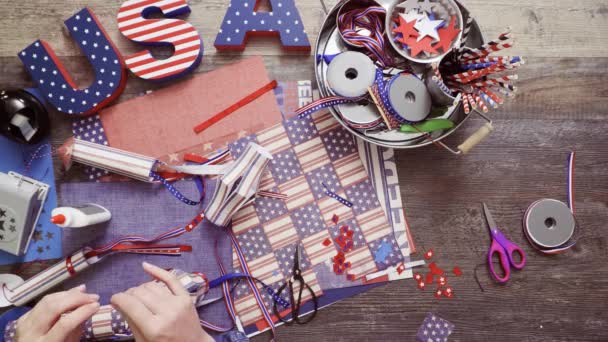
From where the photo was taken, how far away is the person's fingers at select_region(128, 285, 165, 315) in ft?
2.64

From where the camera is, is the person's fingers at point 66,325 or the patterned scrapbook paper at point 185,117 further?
the patterned scrapbook paper at point 185,117

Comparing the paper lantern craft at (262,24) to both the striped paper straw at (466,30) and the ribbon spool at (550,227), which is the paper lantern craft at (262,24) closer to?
the striped paper straw at (466,30)

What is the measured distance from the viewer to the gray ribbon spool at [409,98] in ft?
3.26

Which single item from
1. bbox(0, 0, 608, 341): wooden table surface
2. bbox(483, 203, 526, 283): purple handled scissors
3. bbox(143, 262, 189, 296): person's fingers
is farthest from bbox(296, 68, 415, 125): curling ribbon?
bbox(143, 262, 189, 296): person's fingers

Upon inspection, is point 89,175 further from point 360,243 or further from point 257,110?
point 360,243

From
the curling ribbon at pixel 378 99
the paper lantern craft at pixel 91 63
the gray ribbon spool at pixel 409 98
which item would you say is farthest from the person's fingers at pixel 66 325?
the gray ribbon spool at pixel 409 98

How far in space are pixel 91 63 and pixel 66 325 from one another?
1.97 ft

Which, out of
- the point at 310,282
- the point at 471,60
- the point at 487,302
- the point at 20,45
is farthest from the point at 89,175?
the point at 487,302

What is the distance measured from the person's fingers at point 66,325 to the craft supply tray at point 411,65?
0.63 metres

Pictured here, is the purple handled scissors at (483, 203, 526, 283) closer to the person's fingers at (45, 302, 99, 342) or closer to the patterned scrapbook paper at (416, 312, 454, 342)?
the patterned scrapbook paper at (416, 312, 454, 342)

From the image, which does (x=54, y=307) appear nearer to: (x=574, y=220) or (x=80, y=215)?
(x=80, y=215)

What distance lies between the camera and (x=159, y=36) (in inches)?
41.8

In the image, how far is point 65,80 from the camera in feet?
3.42

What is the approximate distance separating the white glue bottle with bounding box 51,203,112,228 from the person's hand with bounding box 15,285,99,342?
0.17 meters
